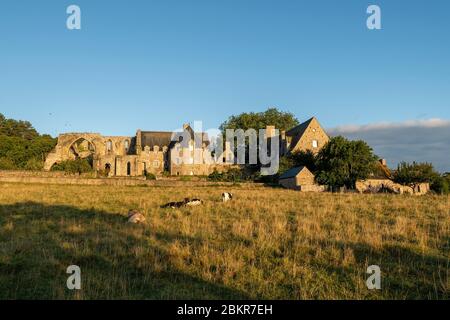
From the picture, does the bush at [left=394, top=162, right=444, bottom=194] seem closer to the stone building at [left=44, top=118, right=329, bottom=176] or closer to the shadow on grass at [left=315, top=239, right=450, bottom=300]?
the stone building at [left=44, top=118, right=329, bottom=176]

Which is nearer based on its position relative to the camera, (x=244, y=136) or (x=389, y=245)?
(x=389, y=245)

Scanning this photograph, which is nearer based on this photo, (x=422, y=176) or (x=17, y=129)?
(x=422, y=176)

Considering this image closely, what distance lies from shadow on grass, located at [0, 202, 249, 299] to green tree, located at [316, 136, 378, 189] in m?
42.0

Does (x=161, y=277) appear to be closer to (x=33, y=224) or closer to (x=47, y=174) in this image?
(x=33, y=224)

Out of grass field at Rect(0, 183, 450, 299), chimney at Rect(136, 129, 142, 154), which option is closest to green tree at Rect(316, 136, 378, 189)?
grass field at Rect(0, 183, 450, 299)

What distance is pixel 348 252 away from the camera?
973cm

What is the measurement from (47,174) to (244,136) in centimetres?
4720

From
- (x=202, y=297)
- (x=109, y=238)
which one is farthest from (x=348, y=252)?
(x=109, y=238)

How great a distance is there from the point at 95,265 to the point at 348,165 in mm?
47632

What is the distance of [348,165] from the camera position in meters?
52.7

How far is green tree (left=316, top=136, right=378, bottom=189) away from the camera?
52312mm

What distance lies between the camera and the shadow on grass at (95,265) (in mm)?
7329

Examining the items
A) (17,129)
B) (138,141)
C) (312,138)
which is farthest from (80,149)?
(312,138)

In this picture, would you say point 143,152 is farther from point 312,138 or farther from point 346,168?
point 346,168
